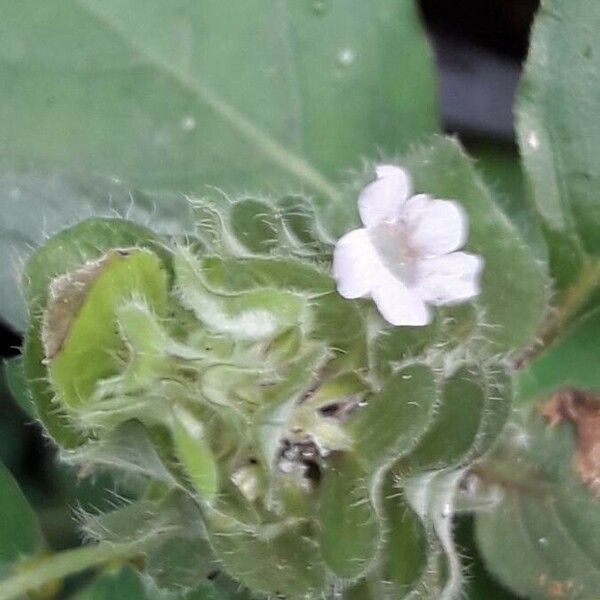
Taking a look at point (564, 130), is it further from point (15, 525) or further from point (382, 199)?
point (15, 525)

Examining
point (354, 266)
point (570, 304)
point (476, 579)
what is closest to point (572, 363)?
point (570, 304)

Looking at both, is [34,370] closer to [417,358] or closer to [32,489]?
[417,358]

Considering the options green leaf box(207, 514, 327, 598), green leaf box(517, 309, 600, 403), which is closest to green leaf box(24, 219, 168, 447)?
green leaf box(207, 514, 327, 598)

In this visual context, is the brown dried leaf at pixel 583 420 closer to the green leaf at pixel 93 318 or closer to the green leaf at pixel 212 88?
the green leaf at pixel 212 88

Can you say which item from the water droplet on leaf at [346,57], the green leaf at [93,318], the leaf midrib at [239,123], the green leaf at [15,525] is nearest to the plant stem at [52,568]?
the green leaf at [15,525]

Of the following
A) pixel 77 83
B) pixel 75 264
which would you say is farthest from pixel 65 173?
pixel 75 264

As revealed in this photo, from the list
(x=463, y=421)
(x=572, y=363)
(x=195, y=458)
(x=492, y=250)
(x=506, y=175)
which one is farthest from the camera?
(x=506, y=175)

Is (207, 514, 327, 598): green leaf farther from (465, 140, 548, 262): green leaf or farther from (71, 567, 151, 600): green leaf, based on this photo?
(465, 140, 548, 262): green leaf
